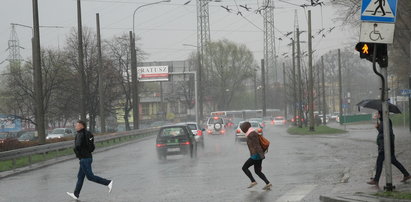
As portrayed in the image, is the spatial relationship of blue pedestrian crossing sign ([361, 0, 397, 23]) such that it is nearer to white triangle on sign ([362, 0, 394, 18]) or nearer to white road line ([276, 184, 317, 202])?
white triangle on sign ([362, 0, 394, 18])

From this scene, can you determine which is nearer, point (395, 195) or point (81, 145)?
point (395, 195)

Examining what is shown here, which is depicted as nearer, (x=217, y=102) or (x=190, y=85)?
(x=190, y=85)

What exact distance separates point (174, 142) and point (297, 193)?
565 inches

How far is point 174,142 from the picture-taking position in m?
27.9

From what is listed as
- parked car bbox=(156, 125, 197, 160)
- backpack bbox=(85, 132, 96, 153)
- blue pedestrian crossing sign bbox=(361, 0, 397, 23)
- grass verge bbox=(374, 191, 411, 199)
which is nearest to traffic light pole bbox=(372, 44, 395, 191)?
grass verge bbox=(374, 191, 411, 199)

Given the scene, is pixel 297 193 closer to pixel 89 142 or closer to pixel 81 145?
pixel 89 142

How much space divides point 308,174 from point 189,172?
3.95 m

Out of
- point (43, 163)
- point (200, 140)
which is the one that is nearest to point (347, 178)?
point (43, 163)

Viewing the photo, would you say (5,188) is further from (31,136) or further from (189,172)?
(31,136)

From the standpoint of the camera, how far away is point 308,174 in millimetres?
18562

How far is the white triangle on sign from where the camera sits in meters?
11.6

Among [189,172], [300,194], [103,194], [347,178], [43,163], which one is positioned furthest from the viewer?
[43,163]

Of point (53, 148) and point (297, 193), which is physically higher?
point (53, 148)

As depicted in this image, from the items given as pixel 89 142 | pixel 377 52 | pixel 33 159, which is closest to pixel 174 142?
pixel 33 159
